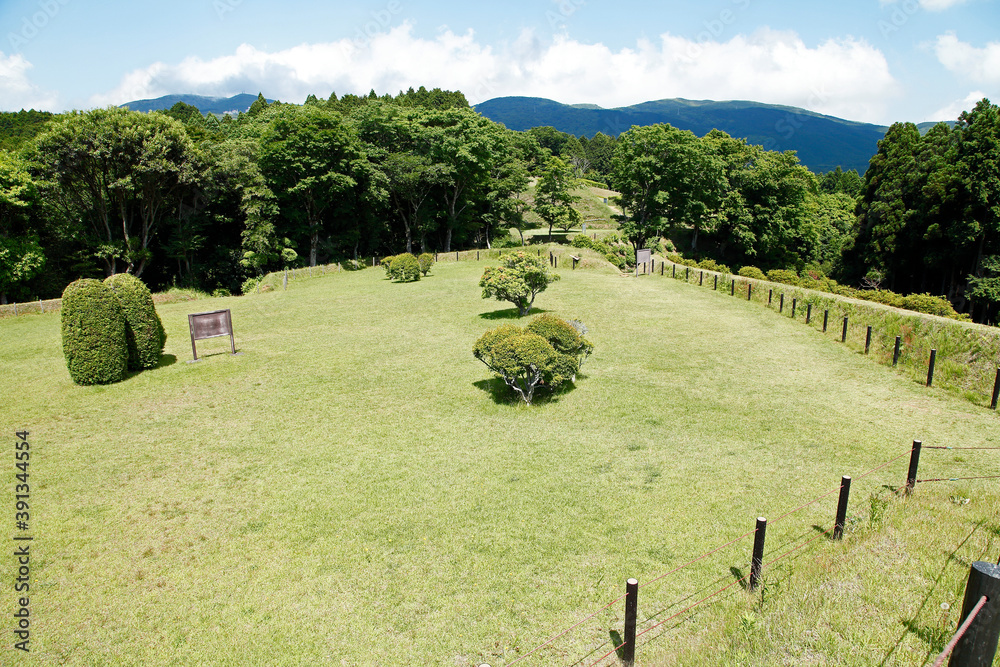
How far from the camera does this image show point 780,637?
14.9ft

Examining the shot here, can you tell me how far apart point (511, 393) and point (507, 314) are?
8107 mm

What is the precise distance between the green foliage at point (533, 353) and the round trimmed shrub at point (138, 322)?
28.5 ft

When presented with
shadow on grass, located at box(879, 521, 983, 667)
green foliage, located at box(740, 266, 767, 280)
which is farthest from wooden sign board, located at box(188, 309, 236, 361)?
green foliage, located at box(740, 266, 767, 280)

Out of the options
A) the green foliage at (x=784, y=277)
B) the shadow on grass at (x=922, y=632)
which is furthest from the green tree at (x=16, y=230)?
the green foliage at (x=784, y=277)

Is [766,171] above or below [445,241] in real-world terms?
above

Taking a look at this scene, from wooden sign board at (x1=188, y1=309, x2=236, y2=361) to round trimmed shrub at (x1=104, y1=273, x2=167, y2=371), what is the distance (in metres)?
0.88

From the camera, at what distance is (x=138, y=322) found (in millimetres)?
13570

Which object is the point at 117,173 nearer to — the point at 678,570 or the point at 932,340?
the point at 678,570

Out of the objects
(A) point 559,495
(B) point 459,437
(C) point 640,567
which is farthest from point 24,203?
(C) point 640,567

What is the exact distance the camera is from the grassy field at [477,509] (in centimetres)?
505

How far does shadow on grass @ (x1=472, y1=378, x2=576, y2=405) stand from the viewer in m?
11.8

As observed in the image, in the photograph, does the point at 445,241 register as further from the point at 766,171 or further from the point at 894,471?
the point at 894,471

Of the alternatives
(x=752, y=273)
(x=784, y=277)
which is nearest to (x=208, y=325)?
(x=784, y=277)

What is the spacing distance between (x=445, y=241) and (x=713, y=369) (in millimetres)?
35359
